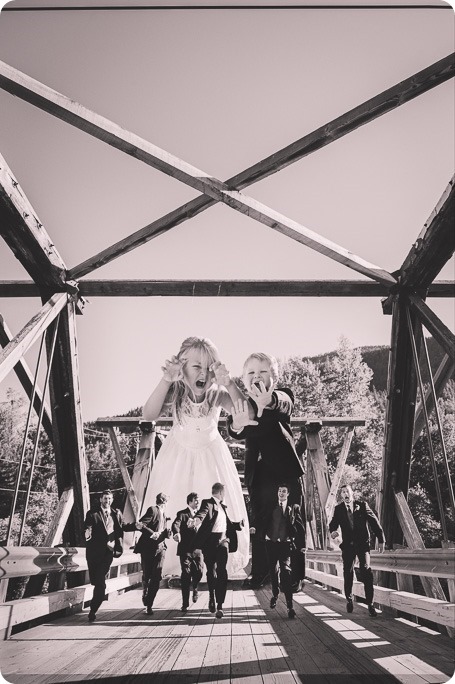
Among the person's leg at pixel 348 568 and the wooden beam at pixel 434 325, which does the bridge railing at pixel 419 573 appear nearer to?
the person's leg at pixel 348 568


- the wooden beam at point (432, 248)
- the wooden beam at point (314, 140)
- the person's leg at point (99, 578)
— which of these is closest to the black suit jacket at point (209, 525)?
the person's leg at point (99, 578)

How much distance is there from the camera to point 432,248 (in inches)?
161

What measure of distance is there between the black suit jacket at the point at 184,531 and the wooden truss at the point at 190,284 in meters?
0.47

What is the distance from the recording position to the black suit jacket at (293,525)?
2.95 m

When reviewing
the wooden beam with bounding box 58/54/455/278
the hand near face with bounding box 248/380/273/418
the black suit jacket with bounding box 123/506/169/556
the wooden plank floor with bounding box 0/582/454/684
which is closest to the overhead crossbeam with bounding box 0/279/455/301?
the wooden beam with bounding box 58/54/455/278

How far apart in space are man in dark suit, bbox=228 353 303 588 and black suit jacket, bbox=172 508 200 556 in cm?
33

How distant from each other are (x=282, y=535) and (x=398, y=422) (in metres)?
2.37

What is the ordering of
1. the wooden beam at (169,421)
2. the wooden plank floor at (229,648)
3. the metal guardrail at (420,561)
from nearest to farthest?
the wooden plank floor at (229,648) < the metal guardrail at (420,561) < the wooden beam at (169,421)

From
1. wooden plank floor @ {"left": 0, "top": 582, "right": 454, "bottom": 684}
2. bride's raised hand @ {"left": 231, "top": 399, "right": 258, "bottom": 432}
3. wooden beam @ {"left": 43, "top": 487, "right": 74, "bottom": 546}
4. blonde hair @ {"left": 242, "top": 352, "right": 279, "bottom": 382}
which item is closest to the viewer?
wooden plank floor @ {"left": 0, "top": 582, "right": 454, "bottom": 684}

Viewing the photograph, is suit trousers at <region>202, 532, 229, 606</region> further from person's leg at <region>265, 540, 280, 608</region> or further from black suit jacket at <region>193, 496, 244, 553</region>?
person's leg at <region>265, 540, 280, 608</region>

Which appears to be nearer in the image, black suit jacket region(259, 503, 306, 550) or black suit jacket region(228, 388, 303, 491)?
black suit jacket region(259, 503, 306, 550)

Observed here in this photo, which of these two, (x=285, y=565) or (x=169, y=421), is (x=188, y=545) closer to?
(x=285, y=565)

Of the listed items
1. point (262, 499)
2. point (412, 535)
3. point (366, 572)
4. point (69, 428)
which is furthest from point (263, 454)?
point (69, 428)

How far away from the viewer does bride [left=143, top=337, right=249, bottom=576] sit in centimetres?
314
